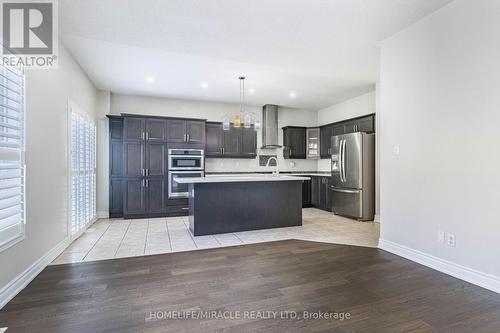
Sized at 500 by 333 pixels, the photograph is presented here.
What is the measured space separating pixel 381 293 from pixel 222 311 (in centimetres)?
140

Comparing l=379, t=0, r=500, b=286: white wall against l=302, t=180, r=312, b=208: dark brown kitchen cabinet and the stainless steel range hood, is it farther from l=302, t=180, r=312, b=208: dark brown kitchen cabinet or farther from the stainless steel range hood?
the stainless steel range hood

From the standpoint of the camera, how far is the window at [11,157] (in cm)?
209

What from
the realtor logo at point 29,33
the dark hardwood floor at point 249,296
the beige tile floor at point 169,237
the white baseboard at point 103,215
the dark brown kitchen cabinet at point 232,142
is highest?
Answer: the realtor logo at point 29,33

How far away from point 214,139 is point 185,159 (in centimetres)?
101

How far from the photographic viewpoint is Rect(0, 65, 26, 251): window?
209 centimetres

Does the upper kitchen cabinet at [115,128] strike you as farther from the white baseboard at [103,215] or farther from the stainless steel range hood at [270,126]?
the stainless steel range hood at [270,126]

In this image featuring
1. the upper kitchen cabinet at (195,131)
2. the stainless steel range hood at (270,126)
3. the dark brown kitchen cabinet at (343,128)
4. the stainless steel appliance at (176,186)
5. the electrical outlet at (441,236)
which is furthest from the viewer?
the stainless steel range hood at (270,126)

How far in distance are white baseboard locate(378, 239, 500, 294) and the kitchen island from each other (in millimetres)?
1780

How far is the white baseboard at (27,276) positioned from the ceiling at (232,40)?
2.67 m

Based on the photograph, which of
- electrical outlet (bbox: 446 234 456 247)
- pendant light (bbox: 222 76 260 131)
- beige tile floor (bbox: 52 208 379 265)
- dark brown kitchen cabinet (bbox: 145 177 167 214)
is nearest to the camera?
electrical outlet (bbox: 446 234 456 247)

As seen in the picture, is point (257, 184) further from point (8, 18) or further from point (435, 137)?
point (8, 18)

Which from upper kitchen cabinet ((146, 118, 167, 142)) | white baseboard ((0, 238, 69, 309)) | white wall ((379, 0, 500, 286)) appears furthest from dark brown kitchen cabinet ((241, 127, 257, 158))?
white baseboard ((0, 238, 69, 309))

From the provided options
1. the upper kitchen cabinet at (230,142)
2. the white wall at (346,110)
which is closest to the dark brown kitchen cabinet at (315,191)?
the white wall at (346,110)

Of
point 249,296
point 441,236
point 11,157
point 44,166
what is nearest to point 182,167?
point 44,166
